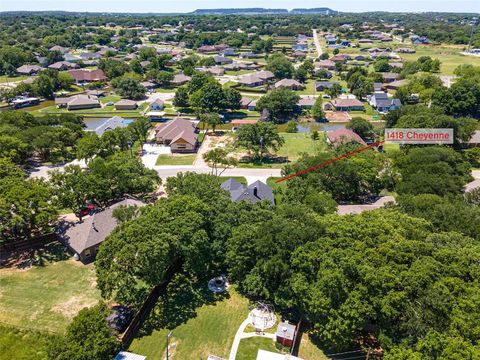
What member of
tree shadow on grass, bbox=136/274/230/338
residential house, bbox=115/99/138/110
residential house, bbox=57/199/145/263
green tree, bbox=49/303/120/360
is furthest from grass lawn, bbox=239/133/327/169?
residential house, bbox=115/99/138/110

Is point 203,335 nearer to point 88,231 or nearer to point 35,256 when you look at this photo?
point 88,231

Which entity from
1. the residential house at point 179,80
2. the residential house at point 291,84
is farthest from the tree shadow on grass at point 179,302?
the residential house at point 179,80

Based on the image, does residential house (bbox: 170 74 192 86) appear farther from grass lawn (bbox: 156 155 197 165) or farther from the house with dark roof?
the house with dark roof

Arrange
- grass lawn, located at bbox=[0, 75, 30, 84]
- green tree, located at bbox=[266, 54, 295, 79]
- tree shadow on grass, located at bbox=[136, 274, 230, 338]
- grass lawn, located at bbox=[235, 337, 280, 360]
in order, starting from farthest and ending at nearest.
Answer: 1. green tree, located at bbox=[266, 54, 295, 79]
2. grass lawn, located at bbox=[0, 75, 30, 84]
3. tree shadow on grass, located at bbox=[136, 274, 230, 338]
4. grass lawn, located at bbox=[235, 337, 280, 360]

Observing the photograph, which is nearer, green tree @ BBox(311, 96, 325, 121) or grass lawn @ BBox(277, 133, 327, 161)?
grass lawn @ BBox(277, 133, 327, 161)

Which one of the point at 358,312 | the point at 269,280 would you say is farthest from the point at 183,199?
the point at 358,312
